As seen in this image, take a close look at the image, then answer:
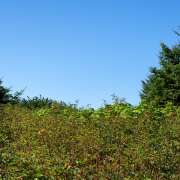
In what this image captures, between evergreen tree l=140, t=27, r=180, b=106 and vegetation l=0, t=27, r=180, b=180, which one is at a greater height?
evergreen tree l=140, t=27, r=180, b=106

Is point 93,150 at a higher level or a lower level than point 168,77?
lower

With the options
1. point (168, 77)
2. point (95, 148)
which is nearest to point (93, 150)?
point (95, 148)

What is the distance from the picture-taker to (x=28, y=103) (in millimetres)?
16578

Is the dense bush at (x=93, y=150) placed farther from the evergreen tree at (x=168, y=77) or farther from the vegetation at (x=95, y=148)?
the evergreen tree at (x=168, y=77)

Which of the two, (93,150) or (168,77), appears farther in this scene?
(168,77)

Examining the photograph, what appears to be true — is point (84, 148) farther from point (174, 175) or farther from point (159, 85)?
point (159, 85)

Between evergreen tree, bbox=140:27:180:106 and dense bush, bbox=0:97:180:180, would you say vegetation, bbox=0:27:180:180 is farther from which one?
evergreen tree, bbox=140:27:180:106

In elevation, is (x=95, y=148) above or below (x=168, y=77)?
below

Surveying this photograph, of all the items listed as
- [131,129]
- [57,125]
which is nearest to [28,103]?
[57,125]

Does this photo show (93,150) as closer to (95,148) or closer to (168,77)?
(95,148)

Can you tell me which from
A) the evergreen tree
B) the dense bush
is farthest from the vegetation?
the evergreen tree

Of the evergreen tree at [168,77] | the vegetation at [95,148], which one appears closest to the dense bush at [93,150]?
the vegetation at [95,148]

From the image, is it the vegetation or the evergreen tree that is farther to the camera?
the evergreen tree

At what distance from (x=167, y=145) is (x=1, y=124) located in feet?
16.5
